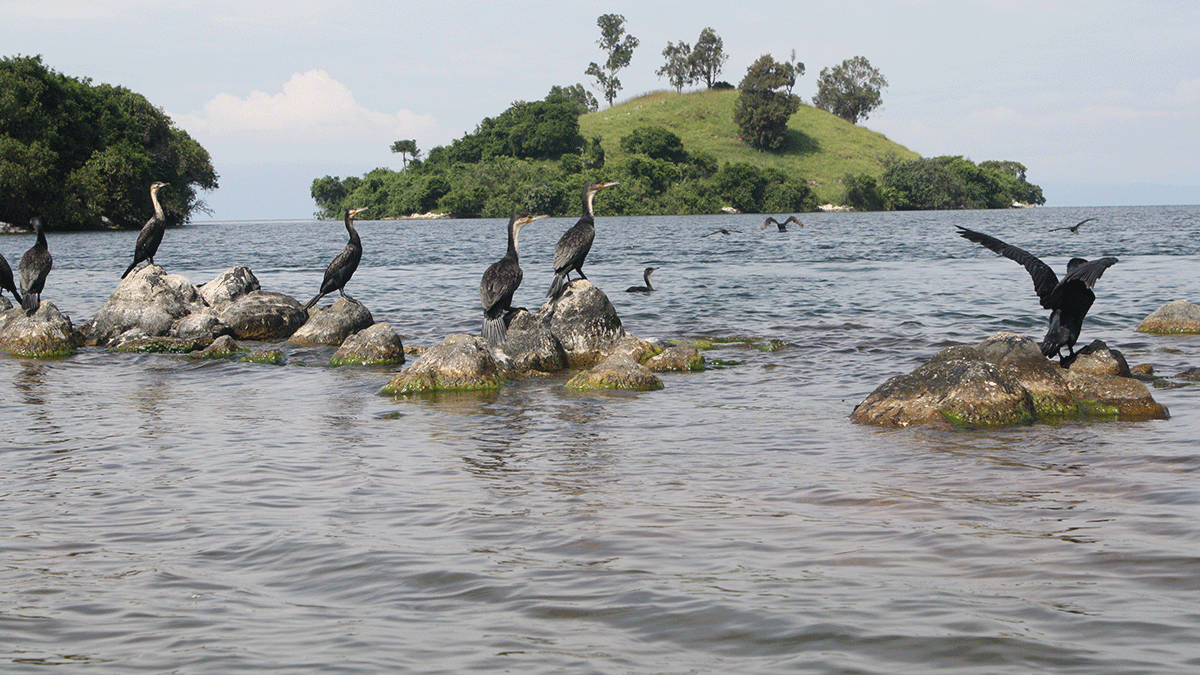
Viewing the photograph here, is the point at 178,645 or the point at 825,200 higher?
the point at 825,200

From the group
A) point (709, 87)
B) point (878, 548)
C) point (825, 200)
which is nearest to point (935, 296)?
point (878, 548)

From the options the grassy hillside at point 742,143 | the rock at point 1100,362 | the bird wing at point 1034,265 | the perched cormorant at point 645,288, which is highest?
the grassy hillside at point 742,143

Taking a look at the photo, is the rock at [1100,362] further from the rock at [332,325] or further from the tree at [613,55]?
the tree at [613,55]

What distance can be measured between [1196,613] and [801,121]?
13499 centimetres

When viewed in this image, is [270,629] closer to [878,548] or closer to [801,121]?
[878,548]

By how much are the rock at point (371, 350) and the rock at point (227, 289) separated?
198 inches

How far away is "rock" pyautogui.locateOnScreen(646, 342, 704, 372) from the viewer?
12.4 m

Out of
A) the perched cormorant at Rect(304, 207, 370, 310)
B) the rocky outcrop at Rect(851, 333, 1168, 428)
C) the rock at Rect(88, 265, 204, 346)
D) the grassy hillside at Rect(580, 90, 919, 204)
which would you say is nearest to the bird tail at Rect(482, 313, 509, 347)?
the perched cormorant at Rect(304, 207, 370, 310)

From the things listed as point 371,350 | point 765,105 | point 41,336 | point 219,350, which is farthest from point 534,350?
point 765,105

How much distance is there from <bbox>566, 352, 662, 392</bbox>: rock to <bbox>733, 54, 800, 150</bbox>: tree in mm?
114802

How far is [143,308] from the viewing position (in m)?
16.0

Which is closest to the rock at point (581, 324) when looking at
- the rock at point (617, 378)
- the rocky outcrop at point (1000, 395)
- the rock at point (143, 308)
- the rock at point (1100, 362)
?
the rock at point (617, 378)

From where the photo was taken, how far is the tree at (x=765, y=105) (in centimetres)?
12106

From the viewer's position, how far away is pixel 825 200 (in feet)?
363
